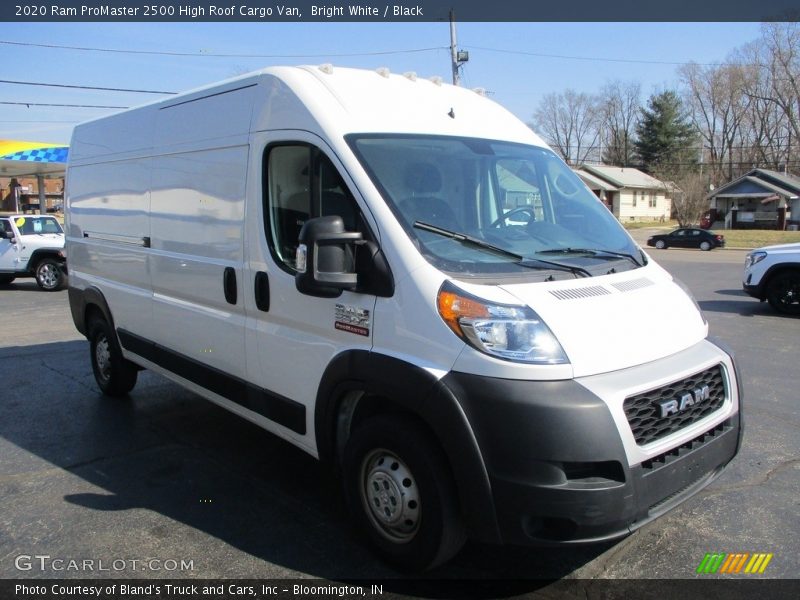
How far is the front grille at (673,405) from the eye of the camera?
9.18 feet

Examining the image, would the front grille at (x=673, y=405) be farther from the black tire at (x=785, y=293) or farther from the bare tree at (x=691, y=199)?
the bare tree at (x=691, y=199)

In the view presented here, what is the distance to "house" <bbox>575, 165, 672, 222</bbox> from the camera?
67.3 meters

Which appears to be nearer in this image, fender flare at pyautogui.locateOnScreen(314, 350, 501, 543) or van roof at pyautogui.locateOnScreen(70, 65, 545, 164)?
fender flare at pyautogui.locateOnScreen(314, 350, 501, 543)

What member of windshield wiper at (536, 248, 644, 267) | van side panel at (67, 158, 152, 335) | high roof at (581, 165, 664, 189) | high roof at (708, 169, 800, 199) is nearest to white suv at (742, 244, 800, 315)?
windshield wiper at (536, 248, 644, 267)

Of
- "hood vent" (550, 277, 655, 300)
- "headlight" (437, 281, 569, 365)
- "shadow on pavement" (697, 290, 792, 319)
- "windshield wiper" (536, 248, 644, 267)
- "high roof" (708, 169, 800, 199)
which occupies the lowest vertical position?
"shadow on pavement" (697, 290, 792, 319)

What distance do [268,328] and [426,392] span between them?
1.36m

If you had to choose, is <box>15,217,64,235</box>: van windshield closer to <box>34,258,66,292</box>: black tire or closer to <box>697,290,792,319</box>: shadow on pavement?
<box>34,258,66,292</box>: black tire

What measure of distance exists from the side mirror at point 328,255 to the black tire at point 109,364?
139 inches

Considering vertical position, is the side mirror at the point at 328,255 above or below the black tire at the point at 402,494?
above

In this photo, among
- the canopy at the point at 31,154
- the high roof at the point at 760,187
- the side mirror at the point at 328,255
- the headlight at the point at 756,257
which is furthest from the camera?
the high roof at the point at 760,187

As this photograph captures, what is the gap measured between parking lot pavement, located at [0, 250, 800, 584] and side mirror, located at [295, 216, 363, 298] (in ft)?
4.58

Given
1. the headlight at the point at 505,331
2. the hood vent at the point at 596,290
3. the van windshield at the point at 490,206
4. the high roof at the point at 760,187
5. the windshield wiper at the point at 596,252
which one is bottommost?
the headlight at the point at 505,331

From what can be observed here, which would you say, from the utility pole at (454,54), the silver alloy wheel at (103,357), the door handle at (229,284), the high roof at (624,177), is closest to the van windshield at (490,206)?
the door handle at (229,284)

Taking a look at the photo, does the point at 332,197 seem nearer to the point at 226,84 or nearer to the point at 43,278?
the point at 226,84
